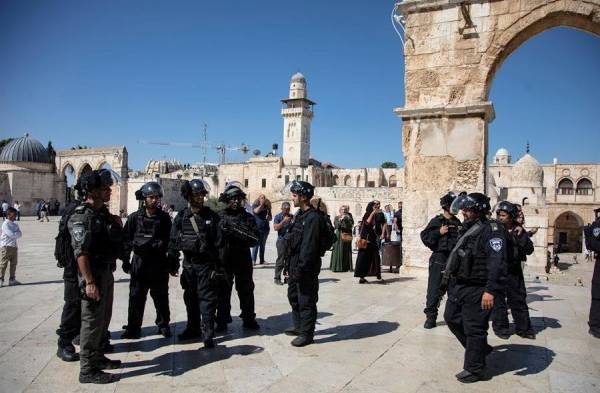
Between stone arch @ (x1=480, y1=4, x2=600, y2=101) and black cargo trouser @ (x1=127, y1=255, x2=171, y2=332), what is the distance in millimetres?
5894

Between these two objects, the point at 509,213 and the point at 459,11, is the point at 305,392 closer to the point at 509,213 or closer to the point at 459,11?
the point at 509,213

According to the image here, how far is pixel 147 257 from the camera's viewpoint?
4586 mm

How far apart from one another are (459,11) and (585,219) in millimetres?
42723

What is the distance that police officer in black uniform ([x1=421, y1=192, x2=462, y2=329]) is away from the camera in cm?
505

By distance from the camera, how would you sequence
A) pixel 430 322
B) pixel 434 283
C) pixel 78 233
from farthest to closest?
pixel 434 283 → pixel 430 322 → pixel 78 233

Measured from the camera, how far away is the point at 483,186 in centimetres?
755

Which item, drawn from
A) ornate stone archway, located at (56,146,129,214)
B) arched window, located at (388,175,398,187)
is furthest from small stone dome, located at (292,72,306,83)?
ornate stone archway, located at (56,146,129,214)

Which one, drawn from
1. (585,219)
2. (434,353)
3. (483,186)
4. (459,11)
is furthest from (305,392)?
(585,219)

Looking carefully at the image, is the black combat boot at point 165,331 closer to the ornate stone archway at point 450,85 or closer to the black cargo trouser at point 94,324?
the black cargo trouser at point 94,324

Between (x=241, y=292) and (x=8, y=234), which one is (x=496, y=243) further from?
(x=8, y=234)

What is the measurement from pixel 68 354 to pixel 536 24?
775cm

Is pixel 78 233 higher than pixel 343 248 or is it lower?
higher

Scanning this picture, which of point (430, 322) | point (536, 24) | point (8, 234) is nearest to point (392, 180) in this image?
point (536, 24)

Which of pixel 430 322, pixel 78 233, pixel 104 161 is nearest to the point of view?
pixel 78 233
